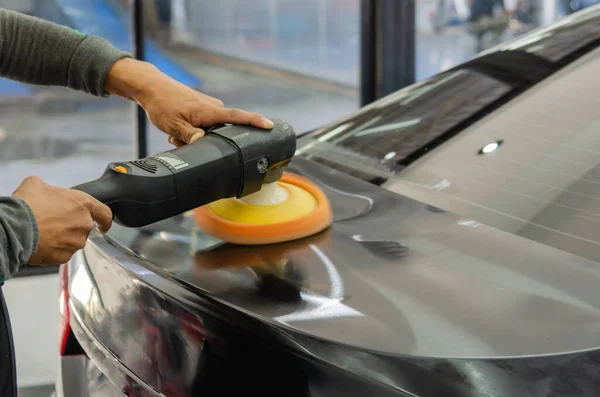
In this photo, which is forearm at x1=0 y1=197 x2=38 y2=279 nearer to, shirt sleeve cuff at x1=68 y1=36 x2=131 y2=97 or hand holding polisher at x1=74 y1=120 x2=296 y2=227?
hand holding polisher at x1=74 y1=120 x2=296 y2=227

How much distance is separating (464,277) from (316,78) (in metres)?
6.13

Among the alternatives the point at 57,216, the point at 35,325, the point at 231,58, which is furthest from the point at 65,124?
the point at 57,216

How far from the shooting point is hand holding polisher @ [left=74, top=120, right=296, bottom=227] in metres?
1.01

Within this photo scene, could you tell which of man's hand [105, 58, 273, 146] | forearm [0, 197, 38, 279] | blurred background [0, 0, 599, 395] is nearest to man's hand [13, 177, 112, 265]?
forearm [0, 197, 38, 279]

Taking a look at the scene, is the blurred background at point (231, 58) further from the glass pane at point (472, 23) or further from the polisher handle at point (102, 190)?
the polisher handle at point (102, 190)

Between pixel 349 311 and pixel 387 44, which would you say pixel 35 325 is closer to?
pixel 387 44

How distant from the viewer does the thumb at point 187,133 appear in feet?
4.16

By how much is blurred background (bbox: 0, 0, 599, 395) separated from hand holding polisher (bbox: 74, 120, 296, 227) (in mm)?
2710

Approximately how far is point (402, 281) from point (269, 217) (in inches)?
9.3

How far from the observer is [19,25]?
1433mm

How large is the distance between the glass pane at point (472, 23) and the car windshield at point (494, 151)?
3474mm

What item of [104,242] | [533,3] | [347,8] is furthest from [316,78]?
[104,242]

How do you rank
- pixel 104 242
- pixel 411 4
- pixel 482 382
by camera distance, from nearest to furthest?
pixel 482 382
pixel 104 242
pixel 411 4

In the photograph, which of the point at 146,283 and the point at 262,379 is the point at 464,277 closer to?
the point at 262,379
